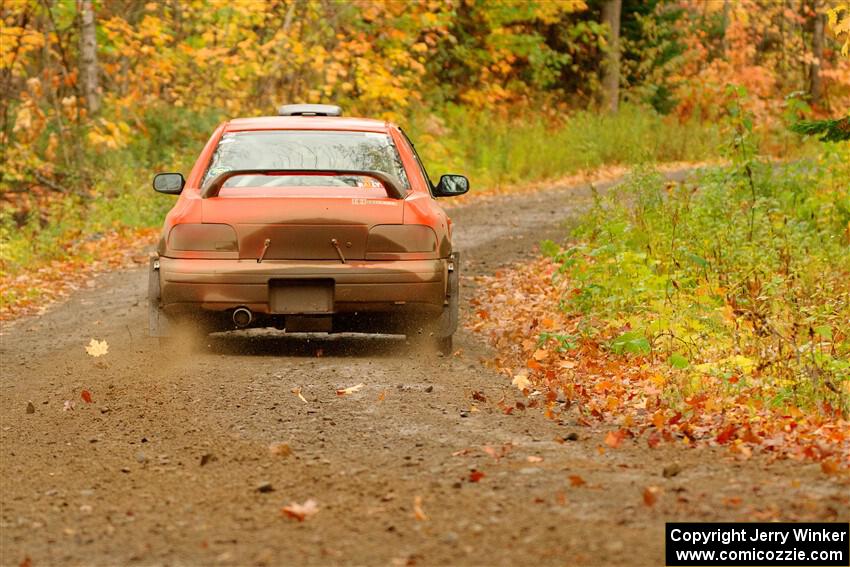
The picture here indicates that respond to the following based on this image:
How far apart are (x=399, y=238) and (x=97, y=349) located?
106 inches

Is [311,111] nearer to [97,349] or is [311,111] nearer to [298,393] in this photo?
[97,349]

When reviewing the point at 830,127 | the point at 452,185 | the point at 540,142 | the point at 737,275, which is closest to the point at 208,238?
the point at 452,185

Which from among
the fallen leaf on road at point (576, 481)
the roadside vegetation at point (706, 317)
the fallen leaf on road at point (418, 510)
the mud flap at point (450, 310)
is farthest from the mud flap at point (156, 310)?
the fallen leaf on road at point (576, 481)

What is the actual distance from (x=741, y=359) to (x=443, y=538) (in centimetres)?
381

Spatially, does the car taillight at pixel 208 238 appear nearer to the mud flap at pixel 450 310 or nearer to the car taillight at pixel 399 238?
the car taillight at pixel 399 238

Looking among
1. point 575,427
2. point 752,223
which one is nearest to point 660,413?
point 575,427

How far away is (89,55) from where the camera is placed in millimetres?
20500

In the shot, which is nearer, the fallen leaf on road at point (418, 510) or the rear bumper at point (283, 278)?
the fallen leaf on road at point (418, 510)

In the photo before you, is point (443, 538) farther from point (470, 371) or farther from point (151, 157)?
point (151, 157)

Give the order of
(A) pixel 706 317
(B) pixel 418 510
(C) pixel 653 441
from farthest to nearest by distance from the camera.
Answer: (A) pixel 706 317, (C) pixel 653 441, (B) pixel 418 510

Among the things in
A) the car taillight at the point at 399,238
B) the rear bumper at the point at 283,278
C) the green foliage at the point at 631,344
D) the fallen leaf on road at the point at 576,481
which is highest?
the car taillight at the point at 399,238

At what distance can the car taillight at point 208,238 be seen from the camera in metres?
8.33

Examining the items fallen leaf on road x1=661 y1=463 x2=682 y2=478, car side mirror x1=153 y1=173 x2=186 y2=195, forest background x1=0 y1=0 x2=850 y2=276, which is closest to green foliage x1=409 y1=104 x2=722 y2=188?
forest background x1=0 y1=0 x2=850 y2=276

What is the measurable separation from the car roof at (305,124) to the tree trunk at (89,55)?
38.9ft
